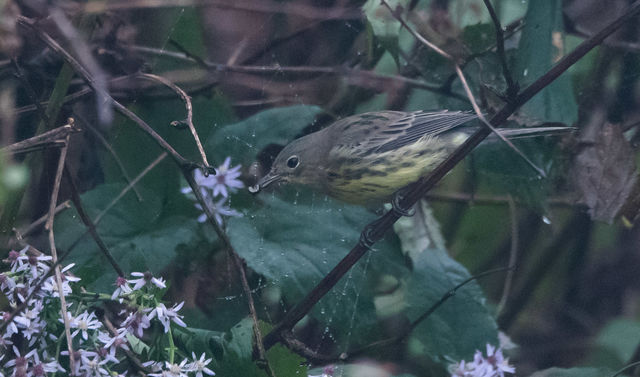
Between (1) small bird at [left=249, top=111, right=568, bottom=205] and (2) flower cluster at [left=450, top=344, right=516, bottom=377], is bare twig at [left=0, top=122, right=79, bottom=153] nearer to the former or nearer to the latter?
(1) small bird at [left=249, top=111, right=568, bottom=205]

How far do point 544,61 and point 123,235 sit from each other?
922 mm

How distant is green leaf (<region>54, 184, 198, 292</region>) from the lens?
1.17m

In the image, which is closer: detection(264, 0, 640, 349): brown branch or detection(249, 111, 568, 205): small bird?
detection(264, 0, 640, 349): brown branch

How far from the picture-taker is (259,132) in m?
1.25

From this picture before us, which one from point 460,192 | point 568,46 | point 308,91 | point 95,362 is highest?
point 568,46

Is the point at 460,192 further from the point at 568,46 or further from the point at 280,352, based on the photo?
the point at 280,352

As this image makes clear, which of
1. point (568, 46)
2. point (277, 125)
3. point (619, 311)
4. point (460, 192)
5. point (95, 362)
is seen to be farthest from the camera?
point (619, 311)

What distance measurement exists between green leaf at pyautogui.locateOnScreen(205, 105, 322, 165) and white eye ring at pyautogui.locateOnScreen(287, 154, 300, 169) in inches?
1.4

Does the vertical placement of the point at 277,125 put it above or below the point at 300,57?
below

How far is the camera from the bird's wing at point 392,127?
4.21ft

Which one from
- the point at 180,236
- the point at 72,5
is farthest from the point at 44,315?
the point at 72,5

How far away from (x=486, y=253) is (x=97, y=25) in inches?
44.8

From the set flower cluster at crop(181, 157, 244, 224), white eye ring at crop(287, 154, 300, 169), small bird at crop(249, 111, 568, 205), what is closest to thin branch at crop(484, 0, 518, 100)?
small bird at crop(249, 111, 568, 205)

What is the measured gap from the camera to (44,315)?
1.01 m
